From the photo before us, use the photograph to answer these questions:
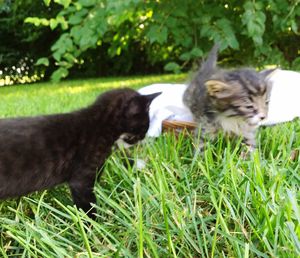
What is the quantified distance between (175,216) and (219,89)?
1.25m

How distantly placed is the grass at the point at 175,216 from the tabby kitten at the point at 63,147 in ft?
0.31

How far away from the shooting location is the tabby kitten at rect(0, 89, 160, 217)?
86.2 inches

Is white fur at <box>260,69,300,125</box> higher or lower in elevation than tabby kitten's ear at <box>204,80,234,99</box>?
lower

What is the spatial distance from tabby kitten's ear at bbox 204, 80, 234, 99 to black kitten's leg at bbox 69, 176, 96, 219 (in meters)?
0.94

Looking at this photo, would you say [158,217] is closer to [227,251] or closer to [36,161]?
[227,251]

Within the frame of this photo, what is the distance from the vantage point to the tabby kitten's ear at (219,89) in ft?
9.16

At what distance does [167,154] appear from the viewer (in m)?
2.68

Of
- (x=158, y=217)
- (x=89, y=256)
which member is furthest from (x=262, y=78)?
(x=89, y=256)

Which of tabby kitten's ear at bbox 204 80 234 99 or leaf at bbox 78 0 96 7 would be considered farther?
leaf at bbox 78 0 96 7

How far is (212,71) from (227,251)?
191 centimetres

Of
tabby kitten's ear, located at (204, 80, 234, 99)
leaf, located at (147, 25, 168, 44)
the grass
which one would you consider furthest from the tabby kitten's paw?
leaf, located at (147, 25, 168, 44)

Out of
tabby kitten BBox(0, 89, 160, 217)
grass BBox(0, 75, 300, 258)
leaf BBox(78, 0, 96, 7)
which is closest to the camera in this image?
grass BBox(0, 75, 300, 258)

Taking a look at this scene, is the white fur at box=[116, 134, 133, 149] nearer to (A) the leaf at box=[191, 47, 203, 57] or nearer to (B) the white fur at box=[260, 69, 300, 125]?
(B) the white fur at box=[260, 69, 300, 125]

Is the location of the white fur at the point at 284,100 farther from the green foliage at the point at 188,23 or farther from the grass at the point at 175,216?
the green foliage at the point at 188,23
